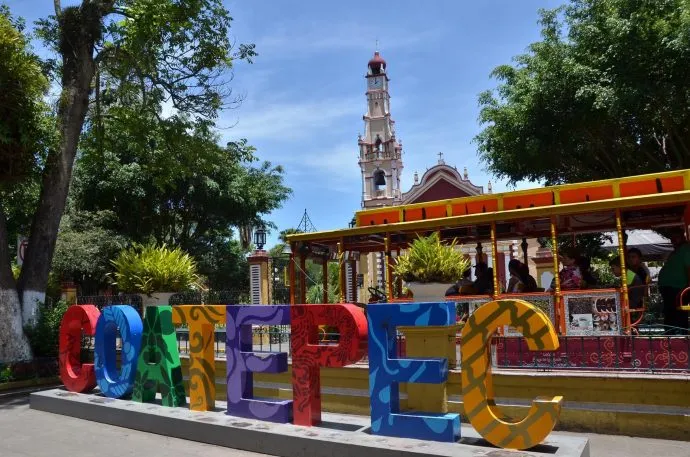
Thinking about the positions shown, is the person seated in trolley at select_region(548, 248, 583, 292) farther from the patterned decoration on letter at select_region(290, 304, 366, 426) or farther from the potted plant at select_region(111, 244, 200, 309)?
the potted plant at select_region(111, 244, 200, 309)

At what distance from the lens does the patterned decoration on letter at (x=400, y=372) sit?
19.2 feet

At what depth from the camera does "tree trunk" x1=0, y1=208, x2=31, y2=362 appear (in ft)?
38.6

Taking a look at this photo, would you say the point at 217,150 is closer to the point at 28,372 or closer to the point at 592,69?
the point at 28,372

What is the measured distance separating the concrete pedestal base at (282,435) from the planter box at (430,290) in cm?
161

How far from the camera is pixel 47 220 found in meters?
12.7

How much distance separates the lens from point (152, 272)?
9.65 m

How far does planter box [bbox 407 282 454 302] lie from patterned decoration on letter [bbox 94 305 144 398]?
4088mm

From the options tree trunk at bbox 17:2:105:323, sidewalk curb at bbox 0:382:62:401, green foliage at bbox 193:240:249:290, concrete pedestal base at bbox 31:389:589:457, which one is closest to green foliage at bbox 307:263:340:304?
green foliage at bbox 193:240:249:290

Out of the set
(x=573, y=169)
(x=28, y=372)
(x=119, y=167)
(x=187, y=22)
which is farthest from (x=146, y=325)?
(x=119, y=167)

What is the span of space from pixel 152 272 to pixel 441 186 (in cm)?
2838

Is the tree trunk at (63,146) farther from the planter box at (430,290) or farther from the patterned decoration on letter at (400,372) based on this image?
the patterned decoration on letter at (400,372)

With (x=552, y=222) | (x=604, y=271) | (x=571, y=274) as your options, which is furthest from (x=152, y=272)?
(x=604, y=271)

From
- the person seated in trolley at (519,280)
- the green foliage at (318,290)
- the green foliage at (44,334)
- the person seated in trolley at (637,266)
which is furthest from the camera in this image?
the green foliage at (318,290)

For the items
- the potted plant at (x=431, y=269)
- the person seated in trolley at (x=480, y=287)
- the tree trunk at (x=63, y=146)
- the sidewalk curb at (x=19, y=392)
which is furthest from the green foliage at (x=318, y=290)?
the sidewalk curb at (x=19, y=392)
